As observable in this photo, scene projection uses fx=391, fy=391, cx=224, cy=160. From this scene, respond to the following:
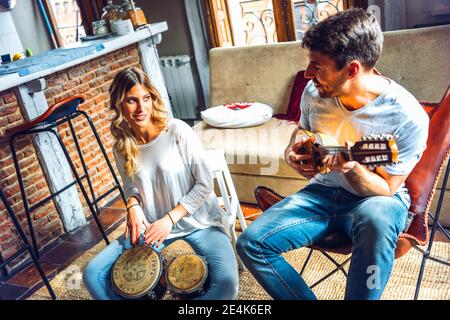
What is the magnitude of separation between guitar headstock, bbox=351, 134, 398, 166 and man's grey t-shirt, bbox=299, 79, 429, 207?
218 millimetres

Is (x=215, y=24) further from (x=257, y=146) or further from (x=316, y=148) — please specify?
(x=316, y=148)

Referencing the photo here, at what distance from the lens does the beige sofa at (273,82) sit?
211 cm

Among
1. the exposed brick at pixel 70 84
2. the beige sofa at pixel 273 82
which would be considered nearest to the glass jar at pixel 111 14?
the exposed brick at pixel 70 84

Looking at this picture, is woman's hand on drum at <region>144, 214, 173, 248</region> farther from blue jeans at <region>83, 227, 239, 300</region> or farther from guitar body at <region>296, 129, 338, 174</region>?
guitar body at <region>296, 129, 338, 174</region>

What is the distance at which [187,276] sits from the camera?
1.37 m

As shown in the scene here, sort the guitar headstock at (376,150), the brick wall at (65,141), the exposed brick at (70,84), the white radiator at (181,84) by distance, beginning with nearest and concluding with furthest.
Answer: the guitar headstock at (376,150) → the brick wall at (65,141) → the exposed brick at (70,84) → the white radiator at (181,84)

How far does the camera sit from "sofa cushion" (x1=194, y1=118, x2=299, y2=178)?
2.22m

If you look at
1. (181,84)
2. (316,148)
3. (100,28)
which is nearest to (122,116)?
(316,148)

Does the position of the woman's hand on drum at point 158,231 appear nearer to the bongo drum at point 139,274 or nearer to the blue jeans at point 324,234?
the bongo drum at point 139,274

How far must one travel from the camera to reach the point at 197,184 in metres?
1.57

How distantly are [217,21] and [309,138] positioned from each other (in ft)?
8.52

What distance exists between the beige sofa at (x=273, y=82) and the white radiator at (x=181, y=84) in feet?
3.71

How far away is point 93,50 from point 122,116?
1219mm
